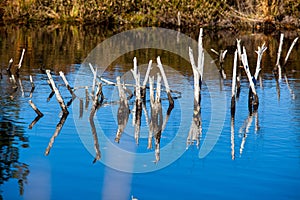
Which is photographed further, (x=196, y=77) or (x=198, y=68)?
(x=198, y=68)

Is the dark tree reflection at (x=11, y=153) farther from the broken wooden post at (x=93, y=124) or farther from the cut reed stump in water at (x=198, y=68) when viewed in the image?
the cut reed stump in water at (x=198, y=68)

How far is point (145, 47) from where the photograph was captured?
38281mm

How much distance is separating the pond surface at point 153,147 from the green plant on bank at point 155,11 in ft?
90.1

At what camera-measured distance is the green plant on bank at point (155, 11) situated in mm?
53562

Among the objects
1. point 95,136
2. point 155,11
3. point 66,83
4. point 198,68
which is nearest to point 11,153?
point 95,136

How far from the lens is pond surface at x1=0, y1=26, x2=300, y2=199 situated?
1320 cm

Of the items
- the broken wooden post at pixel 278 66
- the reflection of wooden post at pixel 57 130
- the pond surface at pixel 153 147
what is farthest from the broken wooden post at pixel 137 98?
the broken wooden post at pixel 278 66

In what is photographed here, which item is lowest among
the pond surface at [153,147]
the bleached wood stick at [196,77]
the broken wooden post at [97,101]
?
the pond surface at [153,147]

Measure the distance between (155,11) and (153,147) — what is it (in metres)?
39.1

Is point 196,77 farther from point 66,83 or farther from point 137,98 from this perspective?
point 66,83

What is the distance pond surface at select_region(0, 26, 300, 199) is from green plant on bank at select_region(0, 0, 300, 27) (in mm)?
27469

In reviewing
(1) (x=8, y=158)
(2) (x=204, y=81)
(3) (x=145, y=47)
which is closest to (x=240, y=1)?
(3) (x=145, y=47)

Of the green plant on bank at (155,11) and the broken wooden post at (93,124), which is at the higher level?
the green plant on bank at (155,11)

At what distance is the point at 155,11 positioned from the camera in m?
54.6
